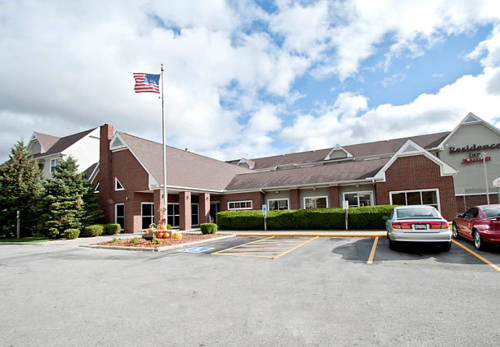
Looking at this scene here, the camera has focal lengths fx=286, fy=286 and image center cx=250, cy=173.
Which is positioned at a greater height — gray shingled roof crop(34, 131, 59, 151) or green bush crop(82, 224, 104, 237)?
gray shingled roof crop(34, 131, 59, 151)

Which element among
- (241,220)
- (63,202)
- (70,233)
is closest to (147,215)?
(70,233)

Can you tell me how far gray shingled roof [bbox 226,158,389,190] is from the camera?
75.0ft

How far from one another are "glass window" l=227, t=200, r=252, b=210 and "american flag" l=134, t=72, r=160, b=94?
1301 cm

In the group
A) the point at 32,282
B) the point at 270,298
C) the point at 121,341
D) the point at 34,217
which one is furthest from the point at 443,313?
the point at 34,217

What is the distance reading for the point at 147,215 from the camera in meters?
24.5

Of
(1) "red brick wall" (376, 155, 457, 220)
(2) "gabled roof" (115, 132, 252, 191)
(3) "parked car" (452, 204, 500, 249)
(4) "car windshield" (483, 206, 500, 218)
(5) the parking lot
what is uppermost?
(2) "gabled roof" (115, 132, 252, 191)

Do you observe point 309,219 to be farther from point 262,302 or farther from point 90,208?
point 90,208

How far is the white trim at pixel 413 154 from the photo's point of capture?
19.1 meters

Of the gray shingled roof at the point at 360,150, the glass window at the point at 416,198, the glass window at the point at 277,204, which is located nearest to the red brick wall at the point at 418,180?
the glass window at the point at 416,198

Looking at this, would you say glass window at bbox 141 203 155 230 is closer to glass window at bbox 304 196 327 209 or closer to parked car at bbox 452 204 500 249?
glass window at bbox 304 196 327 209

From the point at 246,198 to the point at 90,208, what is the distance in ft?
42.8

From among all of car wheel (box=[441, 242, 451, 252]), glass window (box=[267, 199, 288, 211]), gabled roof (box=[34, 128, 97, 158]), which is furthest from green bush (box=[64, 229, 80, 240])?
car wheel (box=[441, 242, 451, 252])

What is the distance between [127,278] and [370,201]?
62.8 ft

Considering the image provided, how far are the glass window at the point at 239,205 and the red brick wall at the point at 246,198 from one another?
294 millimetres
